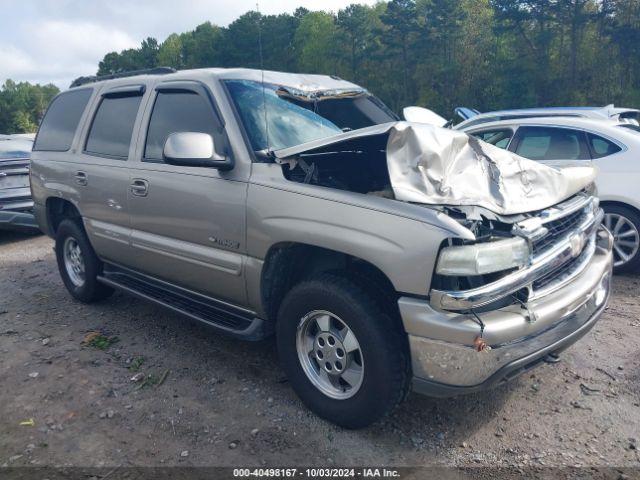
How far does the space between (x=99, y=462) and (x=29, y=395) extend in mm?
1048

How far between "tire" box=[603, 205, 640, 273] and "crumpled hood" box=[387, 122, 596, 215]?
276 centimetres

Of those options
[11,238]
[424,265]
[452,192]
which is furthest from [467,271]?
[11,238]

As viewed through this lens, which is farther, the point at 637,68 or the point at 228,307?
the point at 637,68

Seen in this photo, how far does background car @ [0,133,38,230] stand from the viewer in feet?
26.3

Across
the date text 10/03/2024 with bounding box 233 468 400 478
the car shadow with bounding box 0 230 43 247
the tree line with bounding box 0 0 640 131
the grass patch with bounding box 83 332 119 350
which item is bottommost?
the date text 10/03/2024 with bounding box 233 468 400 478

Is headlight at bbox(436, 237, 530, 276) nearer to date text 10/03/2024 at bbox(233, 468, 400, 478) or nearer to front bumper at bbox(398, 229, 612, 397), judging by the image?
front bumper at bbox(398, 229, 612, 397)

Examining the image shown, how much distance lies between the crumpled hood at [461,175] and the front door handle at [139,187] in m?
2.01

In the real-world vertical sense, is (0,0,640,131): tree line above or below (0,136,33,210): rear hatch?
above

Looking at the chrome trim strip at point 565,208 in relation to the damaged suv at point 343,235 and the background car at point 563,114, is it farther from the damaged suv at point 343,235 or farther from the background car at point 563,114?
the background car at point 563,114

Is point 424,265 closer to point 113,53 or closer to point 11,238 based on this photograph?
point 11,238

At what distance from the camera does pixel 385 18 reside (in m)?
41.1

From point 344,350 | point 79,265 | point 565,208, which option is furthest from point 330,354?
point 79,265

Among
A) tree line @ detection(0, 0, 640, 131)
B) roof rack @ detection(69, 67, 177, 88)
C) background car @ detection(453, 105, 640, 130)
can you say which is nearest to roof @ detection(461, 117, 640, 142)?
background car @ detection(453, 105, 640, 130)

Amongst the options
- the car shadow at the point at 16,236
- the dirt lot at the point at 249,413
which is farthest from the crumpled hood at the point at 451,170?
the car shadow at the point at 16,236
